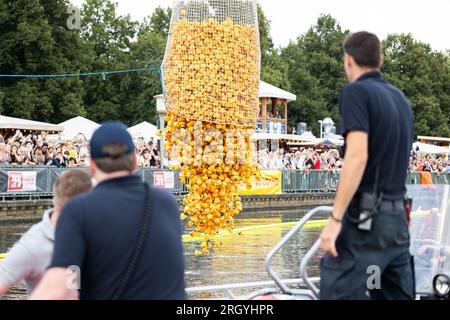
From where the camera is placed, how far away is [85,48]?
59.1 metres

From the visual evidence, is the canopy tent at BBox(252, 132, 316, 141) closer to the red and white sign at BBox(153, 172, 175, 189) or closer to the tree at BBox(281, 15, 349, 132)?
the red and white sign at BBox(153, 172, 175, 189)

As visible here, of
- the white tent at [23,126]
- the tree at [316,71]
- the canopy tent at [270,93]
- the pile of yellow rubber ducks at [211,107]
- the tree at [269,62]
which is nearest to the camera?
the pile of yellow rubber ducks at [211,107]

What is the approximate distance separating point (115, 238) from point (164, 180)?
80.6 feet

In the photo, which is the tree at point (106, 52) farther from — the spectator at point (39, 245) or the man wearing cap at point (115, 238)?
the man wearing cap at point (115, 238)

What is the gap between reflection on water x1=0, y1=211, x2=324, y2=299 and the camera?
12.4 metres

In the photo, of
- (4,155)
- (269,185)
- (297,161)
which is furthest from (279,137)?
(4,155)

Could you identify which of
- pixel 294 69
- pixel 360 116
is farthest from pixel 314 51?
pixel 360 116

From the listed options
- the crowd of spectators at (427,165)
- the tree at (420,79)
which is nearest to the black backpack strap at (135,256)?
the crowd of spectators at (427,165)

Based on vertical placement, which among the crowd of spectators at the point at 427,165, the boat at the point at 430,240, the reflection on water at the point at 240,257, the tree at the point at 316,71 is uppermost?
the tree at the point at 316,71

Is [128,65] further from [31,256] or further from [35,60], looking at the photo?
[31,256]

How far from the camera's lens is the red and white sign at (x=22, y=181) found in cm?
2550

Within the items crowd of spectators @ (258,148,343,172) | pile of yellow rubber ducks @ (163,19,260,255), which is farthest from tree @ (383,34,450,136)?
pile of yellow rubber ducks @ (163,19,260,255)
